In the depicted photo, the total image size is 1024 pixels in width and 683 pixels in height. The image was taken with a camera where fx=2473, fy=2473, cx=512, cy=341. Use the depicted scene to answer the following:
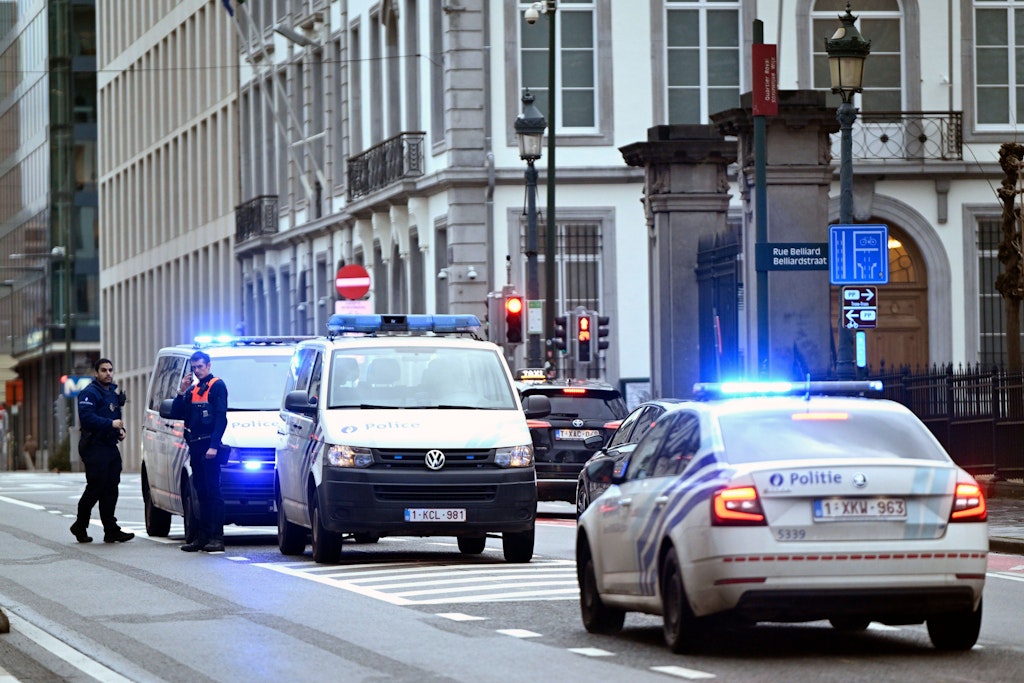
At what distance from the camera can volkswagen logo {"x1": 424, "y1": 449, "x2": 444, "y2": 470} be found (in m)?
20.3

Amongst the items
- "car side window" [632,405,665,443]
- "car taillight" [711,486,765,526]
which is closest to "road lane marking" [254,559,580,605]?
"car side window" [632,405,665,443]

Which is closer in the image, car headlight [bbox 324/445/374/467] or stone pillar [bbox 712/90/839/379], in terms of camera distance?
car headlight [bbox 324/445/374/467]

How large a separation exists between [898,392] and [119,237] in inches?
2422

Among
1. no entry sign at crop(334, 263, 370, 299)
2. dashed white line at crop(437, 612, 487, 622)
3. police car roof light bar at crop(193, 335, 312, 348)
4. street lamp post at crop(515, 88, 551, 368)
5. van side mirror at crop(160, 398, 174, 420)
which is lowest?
dashed white line at crop(437, 612, 487, 622)

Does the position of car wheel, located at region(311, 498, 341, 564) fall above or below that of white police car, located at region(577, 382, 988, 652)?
below

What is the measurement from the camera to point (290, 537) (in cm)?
2230

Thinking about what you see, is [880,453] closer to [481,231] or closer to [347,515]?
[347,515]

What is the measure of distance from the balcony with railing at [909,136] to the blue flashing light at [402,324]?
85.6 ft

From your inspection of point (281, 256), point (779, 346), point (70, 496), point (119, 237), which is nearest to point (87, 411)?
point (779, 346)

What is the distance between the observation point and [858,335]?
32.5 m

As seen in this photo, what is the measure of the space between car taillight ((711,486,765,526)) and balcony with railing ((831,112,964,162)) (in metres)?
35.6

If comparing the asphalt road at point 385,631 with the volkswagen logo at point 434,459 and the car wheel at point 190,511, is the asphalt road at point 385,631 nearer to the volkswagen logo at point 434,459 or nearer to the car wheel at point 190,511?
the volkswagen logo at point 434,459

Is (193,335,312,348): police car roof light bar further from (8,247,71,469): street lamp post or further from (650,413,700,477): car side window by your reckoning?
(8,247,71,469): street lamp post

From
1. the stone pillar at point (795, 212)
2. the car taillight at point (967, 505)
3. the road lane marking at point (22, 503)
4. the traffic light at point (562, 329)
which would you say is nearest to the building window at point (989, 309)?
the traffic light at point (562, 329)
